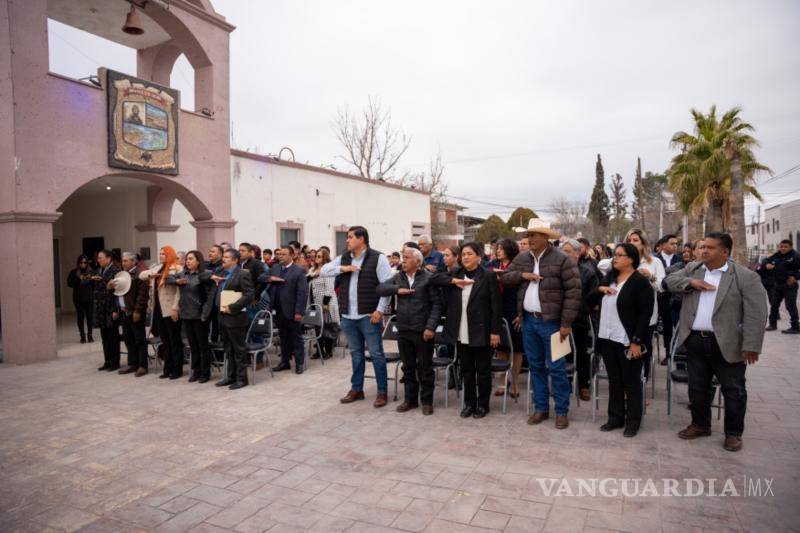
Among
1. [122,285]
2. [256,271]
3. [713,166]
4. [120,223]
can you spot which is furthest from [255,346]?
[713,166]

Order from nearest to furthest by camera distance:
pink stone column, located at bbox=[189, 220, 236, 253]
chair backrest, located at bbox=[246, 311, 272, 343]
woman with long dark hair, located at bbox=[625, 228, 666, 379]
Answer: woman with long dark hair, located at bbox=[625, 228, 666, 379] → chair backrest, located at bbox=[246, 311, 272, 343] → pink stone column, located at bbox=[189, 220, 236, 253]

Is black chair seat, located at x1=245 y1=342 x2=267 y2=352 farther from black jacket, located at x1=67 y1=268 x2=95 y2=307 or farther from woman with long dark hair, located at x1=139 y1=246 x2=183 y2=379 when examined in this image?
black jacket, located at x1=67 y1=268 x2=95 y2=307

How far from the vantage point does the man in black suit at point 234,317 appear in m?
6.78

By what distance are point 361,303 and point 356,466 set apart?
6.92 feet

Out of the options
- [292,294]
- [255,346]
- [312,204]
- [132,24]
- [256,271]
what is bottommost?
[255,346]

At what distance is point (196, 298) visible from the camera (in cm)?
712

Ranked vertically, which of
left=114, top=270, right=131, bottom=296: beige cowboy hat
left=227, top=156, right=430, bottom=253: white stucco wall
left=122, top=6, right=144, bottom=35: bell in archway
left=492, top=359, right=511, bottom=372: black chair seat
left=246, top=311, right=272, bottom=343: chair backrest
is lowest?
left=492, top=359, right=511, bottom=372: black chair seat

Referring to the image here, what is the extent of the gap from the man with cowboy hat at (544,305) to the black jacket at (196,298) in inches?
161

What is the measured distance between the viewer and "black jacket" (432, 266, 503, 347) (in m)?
5.33

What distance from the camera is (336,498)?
147 inches

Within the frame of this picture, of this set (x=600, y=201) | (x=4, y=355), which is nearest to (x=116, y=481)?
(x=4, y=355)

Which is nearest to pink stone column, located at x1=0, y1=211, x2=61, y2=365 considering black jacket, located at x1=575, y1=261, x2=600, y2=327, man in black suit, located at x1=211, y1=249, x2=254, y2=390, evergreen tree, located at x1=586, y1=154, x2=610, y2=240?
man in black suit, located at x1=211, y1=249, x2=254, y2=390

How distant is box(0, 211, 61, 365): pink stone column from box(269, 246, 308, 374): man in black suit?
4298mm

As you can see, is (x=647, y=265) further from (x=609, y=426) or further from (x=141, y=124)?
(x=141, y=124)
